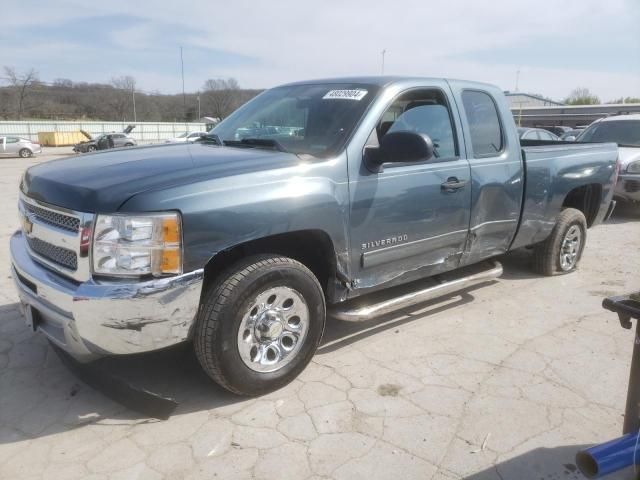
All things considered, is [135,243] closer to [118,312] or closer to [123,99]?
[118,312]

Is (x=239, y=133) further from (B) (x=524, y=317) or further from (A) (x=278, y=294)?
(B) (x=524, y=317)

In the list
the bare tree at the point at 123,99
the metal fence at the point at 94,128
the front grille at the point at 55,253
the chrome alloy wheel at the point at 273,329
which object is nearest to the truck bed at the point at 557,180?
the chrome alloy wheel at the point at 273,329

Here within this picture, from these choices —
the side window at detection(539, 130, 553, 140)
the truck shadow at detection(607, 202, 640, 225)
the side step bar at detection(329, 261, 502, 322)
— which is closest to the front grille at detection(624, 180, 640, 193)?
the truck shadow at detection(607, 202, 640, 225)

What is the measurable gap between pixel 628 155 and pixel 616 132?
3.62ft

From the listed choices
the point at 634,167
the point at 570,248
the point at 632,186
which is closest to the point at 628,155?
the point at 634,167

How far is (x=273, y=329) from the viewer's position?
2.99 metres

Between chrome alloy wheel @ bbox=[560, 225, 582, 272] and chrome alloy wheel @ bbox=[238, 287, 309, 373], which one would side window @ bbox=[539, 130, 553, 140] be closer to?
chrome alloy wheel @ bbox=[560, 225, 582, 272]

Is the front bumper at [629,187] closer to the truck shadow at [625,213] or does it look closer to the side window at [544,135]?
the truck shadow at [625,213]

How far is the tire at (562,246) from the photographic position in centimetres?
520

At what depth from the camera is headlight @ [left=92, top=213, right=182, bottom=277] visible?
2463 millimetres

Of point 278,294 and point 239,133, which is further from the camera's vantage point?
point 239,133

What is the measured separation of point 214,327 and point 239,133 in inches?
69.8

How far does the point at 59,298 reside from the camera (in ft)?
8.55

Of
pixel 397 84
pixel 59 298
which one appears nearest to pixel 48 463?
pixel 59 298
